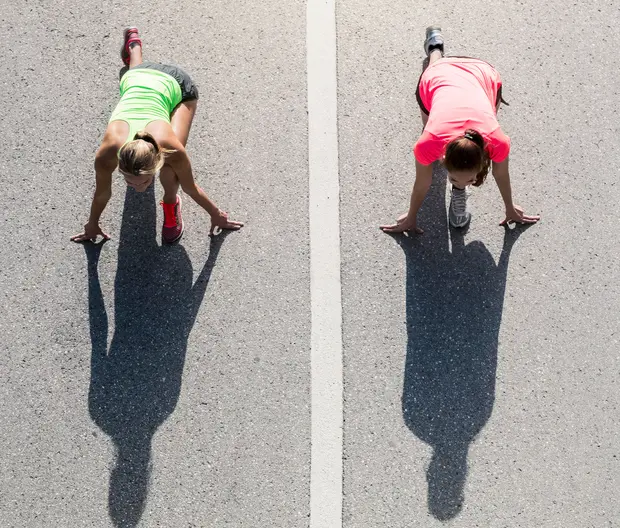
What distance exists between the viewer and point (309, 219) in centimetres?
474

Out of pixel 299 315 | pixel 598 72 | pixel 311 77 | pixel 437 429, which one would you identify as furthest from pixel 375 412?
pixel 598 72

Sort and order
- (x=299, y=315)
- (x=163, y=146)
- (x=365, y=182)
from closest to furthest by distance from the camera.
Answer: (x=163, y=146)
(x=299, y=315)
(x=365, y=182)

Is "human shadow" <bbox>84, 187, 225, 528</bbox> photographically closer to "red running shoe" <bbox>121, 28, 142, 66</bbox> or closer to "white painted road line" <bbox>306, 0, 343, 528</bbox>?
"white painted road line" <bbox>306, 0, 343, 528</bbox>

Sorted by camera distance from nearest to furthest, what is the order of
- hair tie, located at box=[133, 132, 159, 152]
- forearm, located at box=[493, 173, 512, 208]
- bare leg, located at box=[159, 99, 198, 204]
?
hair tie, located at box=[133, 132, 159, 152] < forearm, located at box=[493, 173, 512, 208] < bare leg, located at box=[159, 99, 198, 204]

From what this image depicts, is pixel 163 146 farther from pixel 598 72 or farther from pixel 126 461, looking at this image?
pixel 598 72

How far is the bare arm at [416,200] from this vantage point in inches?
169

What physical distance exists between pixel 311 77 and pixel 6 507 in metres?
3.39

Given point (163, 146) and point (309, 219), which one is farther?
point (309, 219)

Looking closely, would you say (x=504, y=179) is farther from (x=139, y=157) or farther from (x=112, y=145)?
(x=112, y=145)

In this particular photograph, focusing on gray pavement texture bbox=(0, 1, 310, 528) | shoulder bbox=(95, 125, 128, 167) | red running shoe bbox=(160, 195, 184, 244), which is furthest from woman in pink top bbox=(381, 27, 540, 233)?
shoulder bbox=(95, 125, 128, 167)

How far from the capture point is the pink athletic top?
13.2 feet

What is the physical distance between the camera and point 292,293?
455 centimetres

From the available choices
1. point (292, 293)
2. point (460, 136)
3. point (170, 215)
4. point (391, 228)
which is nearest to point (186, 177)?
point (170, 215)

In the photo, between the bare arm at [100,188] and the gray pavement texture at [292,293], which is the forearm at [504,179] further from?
the bare arm at [100,188]
